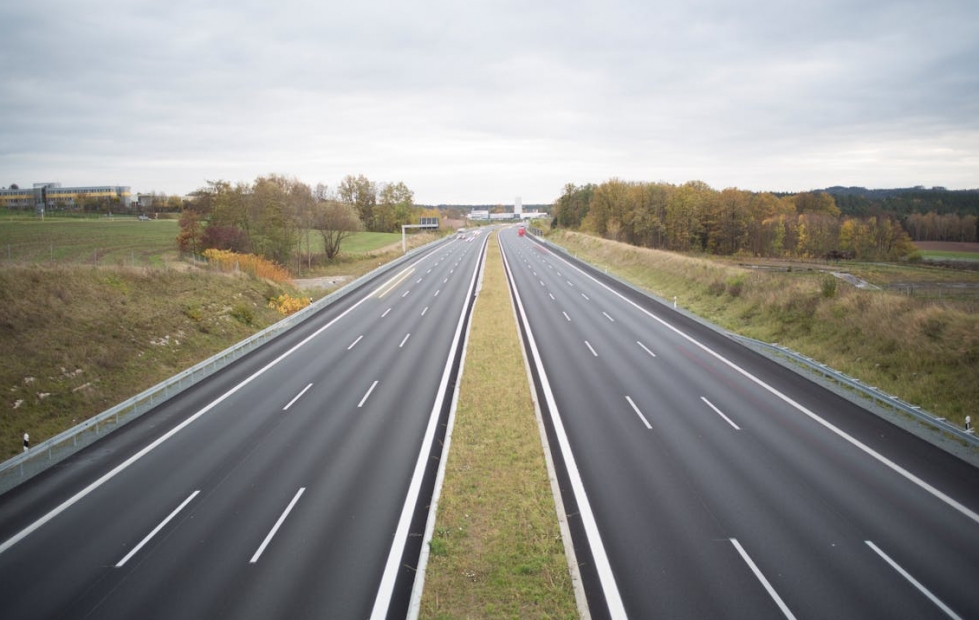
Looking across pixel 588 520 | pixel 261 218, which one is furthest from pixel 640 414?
pixel 261 218

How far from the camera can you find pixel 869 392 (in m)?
15.8

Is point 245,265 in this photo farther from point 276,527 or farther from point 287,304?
point 276,527

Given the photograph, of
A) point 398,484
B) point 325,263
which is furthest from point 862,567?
point 325,263

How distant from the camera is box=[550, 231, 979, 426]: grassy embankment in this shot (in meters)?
16.3

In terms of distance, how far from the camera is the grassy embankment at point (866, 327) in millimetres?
16312

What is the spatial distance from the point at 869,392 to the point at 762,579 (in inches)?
409

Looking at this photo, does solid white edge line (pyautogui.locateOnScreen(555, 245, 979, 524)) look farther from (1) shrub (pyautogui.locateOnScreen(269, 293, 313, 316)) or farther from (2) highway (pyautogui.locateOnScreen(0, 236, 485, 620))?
(1) shrub (pyautogui.locateOnScreen(269, 293, 313, 316))

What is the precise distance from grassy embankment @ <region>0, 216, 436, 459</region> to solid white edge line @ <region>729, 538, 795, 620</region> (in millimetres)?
17729

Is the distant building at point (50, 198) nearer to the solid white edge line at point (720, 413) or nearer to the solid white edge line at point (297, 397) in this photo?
the solid white edge line at point (297, 397)

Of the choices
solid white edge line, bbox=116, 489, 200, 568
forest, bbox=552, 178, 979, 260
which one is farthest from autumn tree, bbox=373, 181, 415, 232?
solid white edge line, bbox=116, 489, 200, 568

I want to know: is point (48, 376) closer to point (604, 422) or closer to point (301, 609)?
point (301, 609)

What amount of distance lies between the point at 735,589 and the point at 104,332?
2467 cm

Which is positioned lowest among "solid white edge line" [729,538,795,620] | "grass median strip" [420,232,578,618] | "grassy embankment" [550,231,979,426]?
"grass median strip" [420,232,578,618]

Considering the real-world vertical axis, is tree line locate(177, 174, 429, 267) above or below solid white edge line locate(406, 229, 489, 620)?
above
